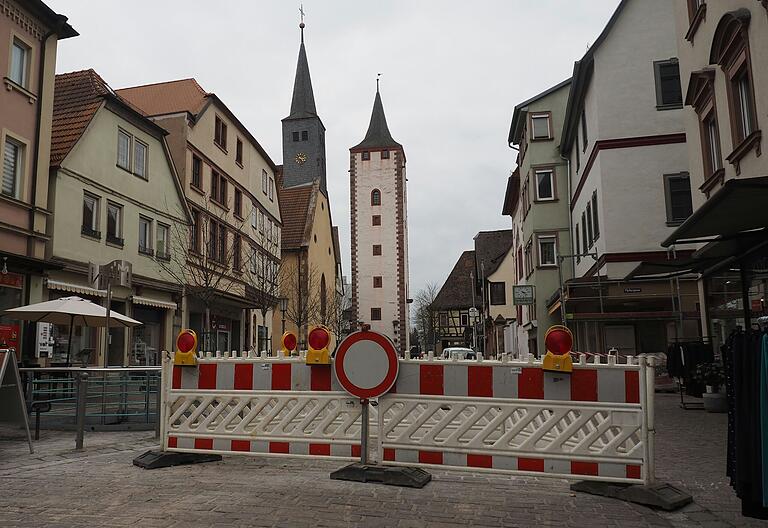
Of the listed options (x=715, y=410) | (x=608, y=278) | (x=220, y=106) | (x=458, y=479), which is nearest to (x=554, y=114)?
(x=608, y=278)

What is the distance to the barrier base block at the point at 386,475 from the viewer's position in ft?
20.7

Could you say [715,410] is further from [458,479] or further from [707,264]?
[458,479]

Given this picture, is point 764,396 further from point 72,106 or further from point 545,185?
point 545,185

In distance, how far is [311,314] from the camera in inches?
1935

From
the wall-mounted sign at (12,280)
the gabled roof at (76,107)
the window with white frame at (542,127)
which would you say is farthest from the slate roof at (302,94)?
the wall-mounted sign at (12,280)

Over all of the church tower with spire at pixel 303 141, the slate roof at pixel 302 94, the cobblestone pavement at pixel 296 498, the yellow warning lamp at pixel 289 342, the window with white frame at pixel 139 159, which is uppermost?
the slate roof at pixel 302 94

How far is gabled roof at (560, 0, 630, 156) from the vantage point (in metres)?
22.1

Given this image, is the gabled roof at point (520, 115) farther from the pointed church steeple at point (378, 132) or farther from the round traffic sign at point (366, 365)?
the pointed church steeple at point (378, 132)

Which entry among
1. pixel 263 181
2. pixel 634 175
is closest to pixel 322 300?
pixel 263 181

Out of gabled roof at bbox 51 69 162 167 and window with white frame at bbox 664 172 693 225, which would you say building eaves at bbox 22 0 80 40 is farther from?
window with white frame at bbox 664 172 693 225

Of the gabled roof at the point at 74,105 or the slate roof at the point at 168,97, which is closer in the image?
the gabled roof at the point at 74,105

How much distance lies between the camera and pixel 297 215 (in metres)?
55.2

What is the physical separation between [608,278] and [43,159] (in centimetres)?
1618

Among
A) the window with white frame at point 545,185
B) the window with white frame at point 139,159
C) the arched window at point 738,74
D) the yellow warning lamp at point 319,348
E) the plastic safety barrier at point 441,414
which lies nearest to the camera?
the plastic safety barrier at point 441,414
